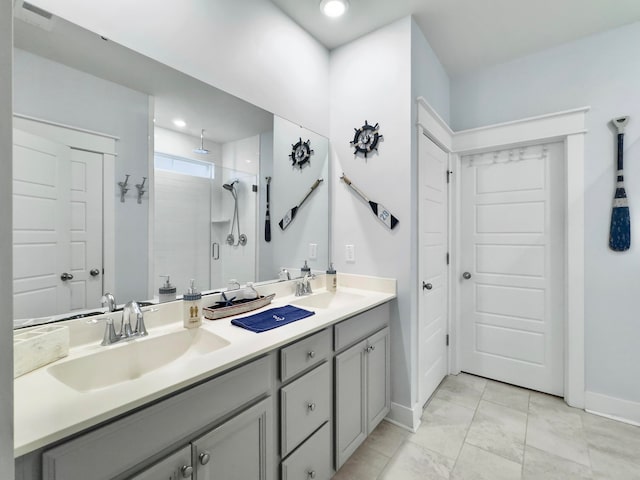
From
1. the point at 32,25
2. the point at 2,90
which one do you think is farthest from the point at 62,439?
the point at 32,25

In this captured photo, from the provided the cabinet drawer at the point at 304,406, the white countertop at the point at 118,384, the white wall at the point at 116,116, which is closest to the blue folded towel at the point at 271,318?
the white countertop at the point at 118,384

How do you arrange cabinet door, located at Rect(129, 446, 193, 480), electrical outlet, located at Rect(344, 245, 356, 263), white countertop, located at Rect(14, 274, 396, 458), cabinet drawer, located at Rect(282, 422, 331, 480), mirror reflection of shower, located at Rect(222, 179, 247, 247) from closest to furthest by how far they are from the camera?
white countertop, located at Rect(14, 274, 396, 458) < cabinet door, located at Rect(129, 446, 193, 480) < cabinet drawer, located at Rect(282, 422, 331, 480) < mirror reflection of shower, located at Rect(222, 179, 247, 247) < electrical outlet, located at Rect(344, 245, 356, 263)

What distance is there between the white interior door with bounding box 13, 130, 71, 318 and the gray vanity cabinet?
1195mm

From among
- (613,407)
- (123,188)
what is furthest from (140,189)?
(613,407)

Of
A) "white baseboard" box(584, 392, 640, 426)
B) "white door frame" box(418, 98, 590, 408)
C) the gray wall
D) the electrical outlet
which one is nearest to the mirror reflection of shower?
the electrical outlet

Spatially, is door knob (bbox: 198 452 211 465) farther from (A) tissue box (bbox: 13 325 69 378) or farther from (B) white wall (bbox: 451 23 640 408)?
(B) white wall (bbox: 451 23 640 408)

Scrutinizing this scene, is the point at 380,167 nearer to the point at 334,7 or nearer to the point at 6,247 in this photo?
the point at 334,7

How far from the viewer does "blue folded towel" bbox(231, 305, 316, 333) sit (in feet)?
4.41

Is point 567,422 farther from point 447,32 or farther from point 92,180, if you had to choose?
point 92,180

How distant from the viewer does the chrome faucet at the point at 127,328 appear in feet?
3.67

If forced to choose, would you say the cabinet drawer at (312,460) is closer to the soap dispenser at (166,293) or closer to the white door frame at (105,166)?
the soap dispenser at (166,293)

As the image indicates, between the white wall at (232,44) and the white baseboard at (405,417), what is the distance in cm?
211

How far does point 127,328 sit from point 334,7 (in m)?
2.17

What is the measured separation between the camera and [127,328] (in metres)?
1.17
